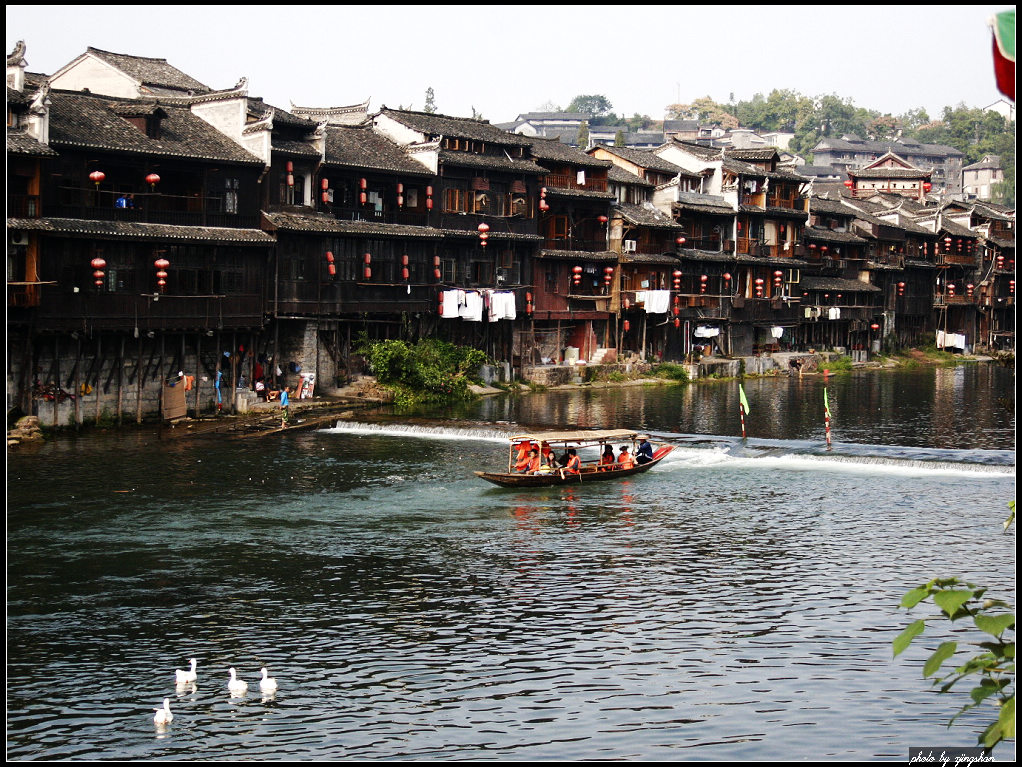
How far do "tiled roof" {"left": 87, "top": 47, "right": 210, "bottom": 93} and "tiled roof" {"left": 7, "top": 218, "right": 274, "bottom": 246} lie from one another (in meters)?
13.1

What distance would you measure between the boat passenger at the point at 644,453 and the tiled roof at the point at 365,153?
74.6ft

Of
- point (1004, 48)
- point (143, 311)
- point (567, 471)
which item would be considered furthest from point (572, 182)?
point (1004, 48)

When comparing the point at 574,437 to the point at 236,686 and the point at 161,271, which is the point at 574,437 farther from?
the point at 236,686

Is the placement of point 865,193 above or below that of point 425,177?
above

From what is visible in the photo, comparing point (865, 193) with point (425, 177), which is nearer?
point (425, 177)

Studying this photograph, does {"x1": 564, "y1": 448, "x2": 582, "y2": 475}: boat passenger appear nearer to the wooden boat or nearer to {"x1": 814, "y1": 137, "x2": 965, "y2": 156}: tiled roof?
the wooden boat

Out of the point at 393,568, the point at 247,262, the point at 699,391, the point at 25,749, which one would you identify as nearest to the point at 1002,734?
the point at 25,749

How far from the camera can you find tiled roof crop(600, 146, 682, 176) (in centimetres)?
7819

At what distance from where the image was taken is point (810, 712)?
60.6ft

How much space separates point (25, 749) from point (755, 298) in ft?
240

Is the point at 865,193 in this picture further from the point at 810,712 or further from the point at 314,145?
the point at 810,712

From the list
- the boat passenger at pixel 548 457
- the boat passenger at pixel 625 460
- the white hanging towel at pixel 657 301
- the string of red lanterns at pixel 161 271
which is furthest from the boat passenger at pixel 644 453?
the white hanging towel at pixel 657 301

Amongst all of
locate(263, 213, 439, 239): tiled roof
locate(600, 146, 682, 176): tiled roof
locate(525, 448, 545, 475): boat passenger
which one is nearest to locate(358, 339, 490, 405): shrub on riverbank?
locate(263, 213, 439, 239): tiled roof

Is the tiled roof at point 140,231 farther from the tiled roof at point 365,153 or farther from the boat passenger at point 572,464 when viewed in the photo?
the boat passenger at point 572,464
